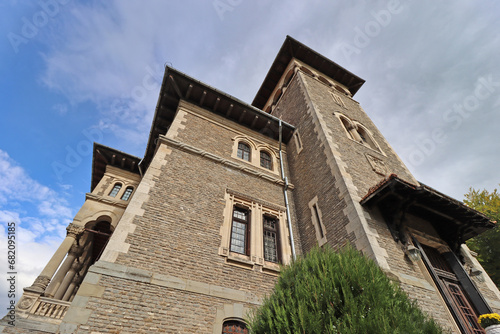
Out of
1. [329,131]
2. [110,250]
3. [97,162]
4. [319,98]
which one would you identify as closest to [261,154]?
[329,131]

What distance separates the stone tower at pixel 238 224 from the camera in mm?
5730

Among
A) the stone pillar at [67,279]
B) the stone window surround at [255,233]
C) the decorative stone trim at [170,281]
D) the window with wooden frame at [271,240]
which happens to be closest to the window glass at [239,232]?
the stone window surround at [255,233]

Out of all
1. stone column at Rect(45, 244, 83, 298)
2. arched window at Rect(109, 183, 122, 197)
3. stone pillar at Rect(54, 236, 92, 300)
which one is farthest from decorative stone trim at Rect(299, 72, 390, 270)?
stone pillar at Rect(54, 236, 92, 300)

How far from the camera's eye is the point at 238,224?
28.8 feet

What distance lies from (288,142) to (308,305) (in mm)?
10588

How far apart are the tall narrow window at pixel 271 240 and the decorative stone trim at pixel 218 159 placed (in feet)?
6.19

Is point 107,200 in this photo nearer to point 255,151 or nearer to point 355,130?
point 255,151

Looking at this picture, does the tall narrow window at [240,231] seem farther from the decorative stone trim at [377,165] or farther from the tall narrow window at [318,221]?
the decorative stone trim at [377,165]

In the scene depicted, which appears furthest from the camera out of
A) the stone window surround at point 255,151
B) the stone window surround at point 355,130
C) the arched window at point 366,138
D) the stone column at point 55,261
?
the arched window at point 366,138

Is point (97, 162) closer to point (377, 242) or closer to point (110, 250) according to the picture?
point (110, 250)

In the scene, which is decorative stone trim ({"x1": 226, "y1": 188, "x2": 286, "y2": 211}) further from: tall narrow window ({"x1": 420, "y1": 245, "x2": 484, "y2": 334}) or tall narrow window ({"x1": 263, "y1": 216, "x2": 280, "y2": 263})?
tall narrow window ({"x1": 420, "y1": 245, "x2": 484, "y2": 334})

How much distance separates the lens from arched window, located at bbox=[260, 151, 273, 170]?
476 inches

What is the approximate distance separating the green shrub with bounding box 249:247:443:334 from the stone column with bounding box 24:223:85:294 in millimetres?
8986

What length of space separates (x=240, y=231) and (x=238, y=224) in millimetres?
269
